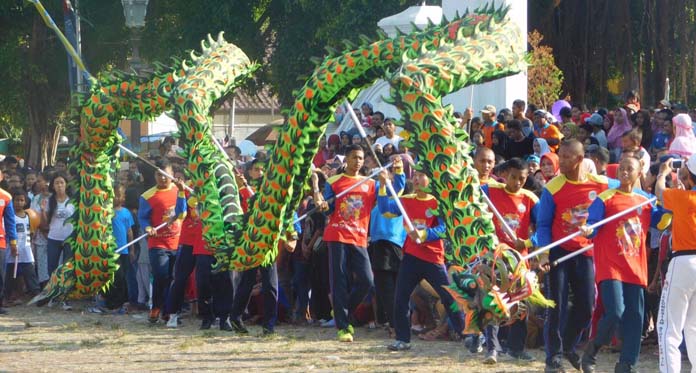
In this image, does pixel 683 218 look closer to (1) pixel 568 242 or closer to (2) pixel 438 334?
(1) pixel 568 242

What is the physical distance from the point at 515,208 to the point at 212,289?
3.71 meters

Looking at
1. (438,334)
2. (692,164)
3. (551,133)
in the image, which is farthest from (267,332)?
(692,164)

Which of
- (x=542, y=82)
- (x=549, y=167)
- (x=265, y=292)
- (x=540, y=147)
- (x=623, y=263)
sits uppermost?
(x=542, y=82)

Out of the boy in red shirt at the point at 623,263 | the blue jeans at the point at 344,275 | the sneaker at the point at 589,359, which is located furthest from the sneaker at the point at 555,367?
the blue jeans at the point at 344,275

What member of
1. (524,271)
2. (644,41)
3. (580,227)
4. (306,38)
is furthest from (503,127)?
(306,38)

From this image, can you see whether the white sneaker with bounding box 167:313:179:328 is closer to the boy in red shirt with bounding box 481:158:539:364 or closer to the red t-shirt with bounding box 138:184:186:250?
the red t-shirt with bounding box 138:184:186:250

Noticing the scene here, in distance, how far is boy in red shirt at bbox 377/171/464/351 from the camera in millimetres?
10711

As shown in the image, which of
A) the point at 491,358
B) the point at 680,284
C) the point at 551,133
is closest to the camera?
the point at 680,284

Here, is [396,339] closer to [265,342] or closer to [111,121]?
[265,342]

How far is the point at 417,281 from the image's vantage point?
35.6 feet

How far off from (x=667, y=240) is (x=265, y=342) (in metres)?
3.87

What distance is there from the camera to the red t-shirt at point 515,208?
33.2 ft

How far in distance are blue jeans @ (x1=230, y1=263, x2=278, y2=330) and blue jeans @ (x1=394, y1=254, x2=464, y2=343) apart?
166 centimetres

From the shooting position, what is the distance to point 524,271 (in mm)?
7828
